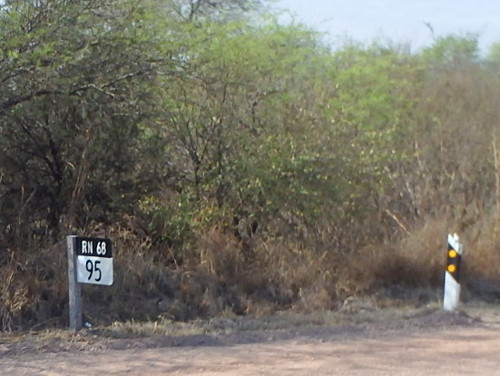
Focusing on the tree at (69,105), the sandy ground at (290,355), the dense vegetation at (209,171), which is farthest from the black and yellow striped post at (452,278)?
the tree at (69,105)

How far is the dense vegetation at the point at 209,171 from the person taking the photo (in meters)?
13.4

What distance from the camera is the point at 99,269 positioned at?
34.9 feet

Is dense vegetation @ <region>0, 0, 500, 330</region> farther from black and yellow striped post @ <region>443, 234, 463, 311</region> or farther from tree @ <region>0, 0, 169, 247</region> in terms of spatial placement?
black and yellow striped post @ <region>443, 234, 463, 311</region>

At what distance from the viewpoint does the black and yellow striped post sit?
13172mm

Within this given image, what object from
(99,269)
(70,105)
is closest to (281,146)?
(70,105)

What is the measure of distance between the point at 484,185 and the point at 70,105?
8056 millimetres

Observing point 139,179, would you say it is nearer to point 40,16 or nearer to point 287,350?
point 40,16

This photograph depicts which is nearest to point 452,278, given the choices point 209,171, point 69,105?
point 209,171

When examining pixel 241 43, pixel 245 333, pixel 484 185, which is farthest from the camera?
Result: pixel 484 185

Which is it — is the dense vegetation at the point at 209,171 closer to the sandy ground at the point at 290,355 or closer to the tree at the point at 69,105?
the tree at the point at 69,105

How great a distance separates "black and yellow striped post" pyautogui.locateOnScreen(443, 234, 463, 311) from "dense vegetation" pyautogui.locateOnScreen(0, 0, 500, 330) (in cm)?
184

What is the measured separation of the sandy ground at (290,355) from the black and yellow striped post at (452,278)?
136cm

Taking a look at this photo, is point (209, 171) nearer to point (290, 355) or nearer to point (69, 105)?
point (69, 105)

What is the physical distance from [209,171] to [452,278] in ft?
14.3
